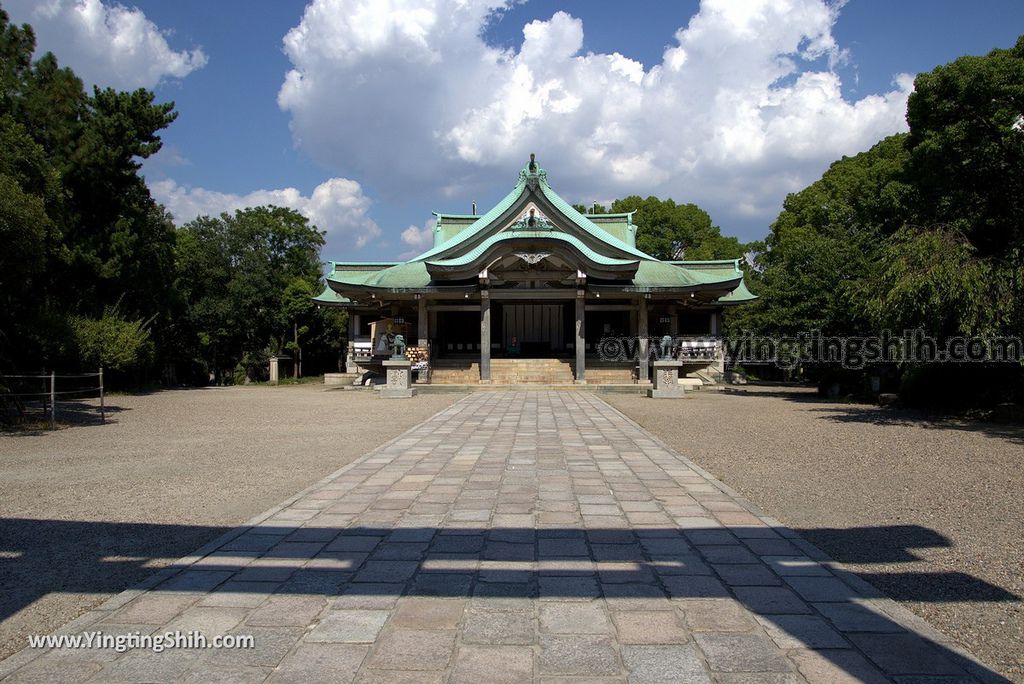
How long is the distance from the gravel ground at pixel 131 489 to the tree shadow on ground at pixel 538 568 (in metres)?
0.03

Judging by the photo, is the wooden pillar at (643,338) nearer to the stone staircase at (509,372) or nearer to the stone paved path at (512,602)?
the stone staircase at (509,372)

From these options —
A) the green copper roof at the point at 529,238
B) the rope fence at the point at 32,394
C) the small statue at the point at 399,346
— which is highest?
the green copper roof at the point at 529,238

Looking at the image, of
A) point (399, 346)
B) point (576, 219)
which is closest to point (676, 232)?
point (576, 219)

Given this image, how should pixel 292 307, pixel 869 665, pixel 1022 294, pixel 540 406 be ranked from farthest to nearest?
pixel 292 307, pixel 540 406, pixel 1022 294, pixel 869 665

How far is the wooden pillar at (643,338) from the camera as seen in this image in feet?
71.8

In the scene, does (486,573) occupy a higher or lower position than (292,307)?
lower

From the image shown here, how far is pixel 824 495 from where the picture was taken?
6180mm

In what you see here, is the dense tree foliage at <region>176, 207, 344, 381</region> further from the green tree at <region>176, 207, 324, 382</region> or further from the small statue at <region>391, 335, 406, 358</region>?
the small statue at <region>391, 335, 406, 358</region>

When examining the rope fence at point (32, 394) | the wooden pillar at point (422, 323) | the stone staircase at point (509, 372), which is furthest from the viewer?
the wooden pillar at point (422, 323)

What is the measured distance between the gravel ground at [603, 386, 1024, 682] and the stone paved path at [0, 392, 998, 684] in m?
0.33

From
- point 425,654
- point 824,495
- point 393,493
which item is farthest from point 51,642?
point 824,495

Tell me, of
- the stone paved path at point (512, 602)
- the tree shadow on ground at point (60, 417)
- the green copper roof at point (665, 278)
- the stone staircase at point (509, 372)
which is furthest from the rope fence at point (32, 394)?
the green copper roof at point (665, 278)

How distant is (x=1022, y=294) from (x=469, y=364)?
54.4 feet

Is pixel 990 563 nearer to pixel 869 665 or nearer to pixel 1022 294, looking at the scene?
pixel 869 665
